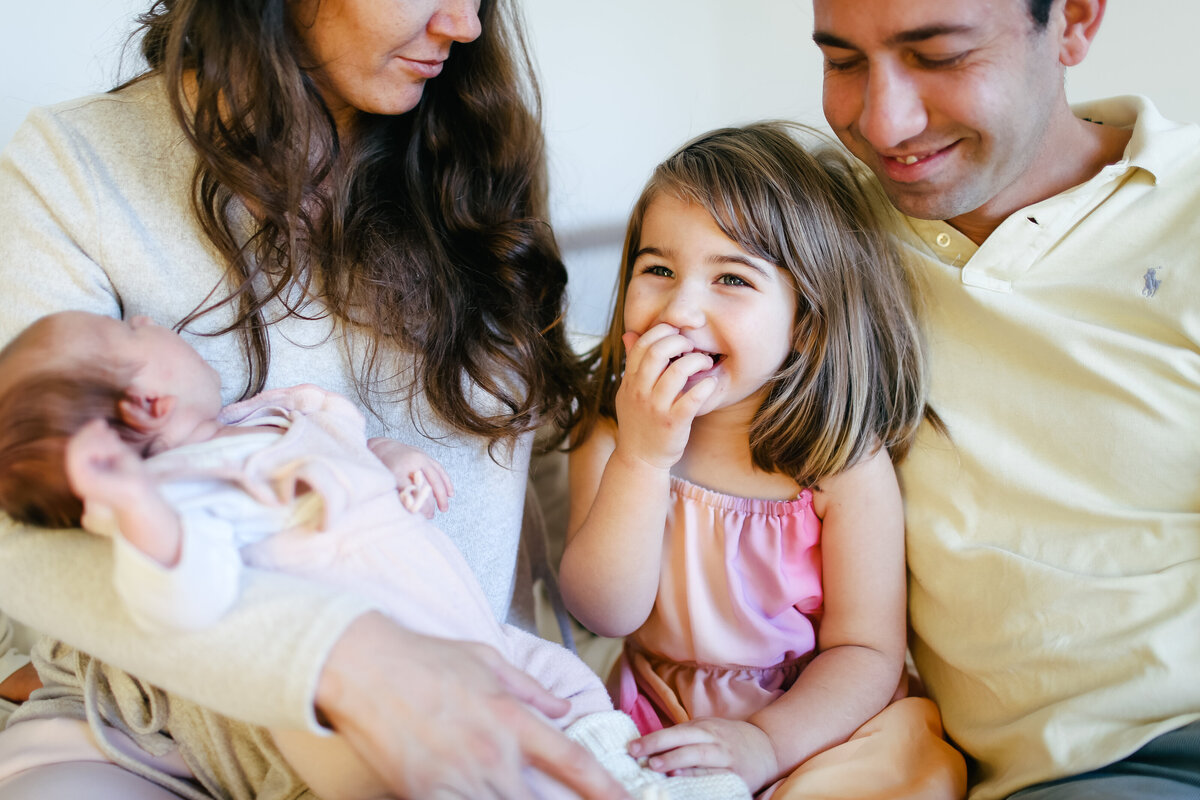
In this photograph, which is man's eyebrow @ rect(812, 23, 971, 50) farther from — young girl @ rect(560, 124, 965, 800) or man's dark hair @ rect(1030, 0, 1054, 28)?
young girl @ rect(560, 124, 965, 800)

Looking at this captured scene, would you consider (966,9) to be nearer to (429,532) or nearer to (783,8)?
(429,532)

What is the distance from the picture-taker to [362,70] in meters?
1.19

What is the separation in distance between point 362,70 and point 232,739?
2.76 feet

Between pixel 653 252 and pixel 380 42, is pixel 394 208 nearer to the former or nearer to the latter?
pixel 380 42

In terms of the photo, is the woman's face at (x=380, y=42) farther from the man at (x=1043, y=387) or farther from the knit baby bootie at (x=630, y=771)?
the knit baby bootie at (x=630, y=771)

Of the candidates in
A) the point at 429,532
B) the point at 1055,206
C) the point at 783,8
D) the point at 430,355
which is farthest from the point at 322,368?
the point at 783,8

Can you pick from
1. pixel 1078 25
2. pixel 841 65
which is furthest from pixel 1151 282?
pixel 841 65

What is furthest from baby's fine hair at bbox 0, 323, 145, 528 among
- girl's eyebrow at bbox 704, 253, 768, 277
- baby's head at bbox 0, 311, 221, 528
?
girl's eyebrow at bbox 704, 253, 768, 277

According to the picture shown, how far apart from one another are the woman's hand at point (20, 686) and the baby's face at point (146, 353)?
2.15 ft

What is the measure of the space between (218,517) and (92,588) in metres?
0.15

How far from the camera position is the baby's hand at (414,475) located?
43.6 inches

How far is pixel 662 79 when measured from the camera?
2207mm

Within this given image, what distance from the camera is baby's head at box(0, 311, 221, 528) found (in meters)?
0.85

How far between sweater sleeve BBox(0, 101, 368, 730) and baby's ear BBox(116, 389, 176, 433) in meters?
0.13
